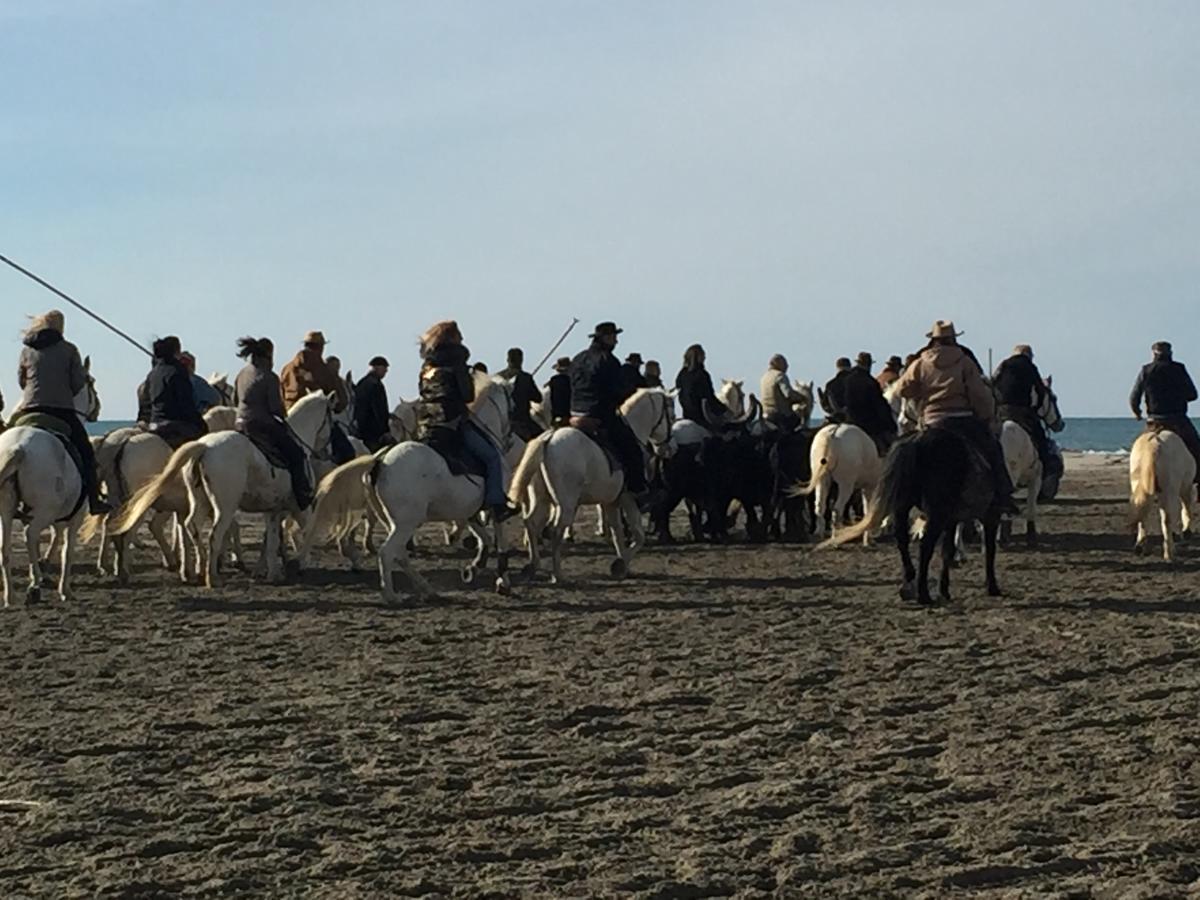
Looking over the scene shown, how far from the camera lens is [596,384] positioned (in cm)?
1432

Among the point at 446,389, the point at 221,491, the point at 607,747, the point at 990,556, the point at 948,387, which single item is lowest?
the point at 607,747

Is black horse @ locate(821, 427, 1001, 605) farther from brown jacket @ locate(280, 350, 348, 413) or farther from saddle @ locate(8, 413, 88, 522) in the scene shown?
brown jacket @ locate(280, 350, 348, 413)

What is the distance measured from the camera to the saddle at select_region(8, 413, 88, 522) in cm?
1308

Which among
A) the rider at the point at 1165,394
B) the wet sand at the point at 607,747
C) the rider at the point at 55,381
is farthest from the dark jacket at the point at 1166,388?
the rider at the point at 55,381

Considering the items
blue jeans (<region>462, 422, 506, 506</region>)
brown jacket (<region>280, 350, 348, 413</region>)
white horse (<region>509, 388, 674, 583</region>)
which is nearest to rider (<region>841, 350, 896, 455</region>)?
white horse (<region>509, 388, 674, 583</region>)

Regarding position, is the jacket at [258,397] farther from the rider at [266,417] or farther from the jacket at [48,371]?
the jacket at [48,371]

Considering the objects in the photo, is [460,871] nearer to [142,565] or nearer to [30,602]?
[30,602]

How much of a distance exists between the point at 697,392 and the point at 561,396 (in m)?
5.29

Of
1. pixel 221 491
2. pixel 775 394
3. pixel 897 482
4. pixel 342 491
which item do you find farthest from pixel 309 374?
pixel 897 482

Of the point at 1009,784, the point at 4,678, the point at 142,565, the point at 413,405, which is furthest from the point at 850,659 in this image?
the point at 413,405

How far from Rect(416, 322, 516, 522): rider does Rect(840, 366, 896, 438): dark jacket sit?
625cm

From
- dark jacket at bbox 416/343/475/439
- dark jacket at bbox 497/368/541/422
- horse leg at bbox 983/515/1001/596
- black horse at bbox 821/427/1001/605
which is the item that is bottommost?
horse leg at bbox 983/515/1001/596

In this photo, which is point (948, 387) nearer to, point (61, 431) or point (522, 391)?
point (61, 431)

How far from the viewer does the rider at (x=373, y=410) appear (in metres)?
19.0
